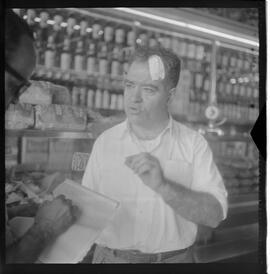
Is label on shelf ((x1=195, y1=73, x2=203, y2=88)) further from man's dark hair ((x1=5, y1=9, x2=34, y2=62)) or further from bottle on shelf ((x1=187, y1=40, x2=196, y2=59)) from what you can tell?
man's dark hair ((x1=5, y1=9, x2=34, y2=62))

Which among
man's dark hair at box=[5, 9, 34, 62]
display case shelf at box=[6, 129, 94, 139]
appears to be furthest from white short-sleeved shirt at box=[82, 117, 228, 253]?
man's dark hair at box=[5, 9, 34, 62]

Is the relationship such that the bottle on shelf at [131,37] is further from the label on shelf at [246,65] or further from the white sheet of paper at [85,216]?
the white sheet of paper at [85,216]

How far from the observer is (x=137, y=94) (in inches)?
79.0

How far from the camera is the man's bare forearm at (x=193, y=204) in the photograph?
2010 millimetres

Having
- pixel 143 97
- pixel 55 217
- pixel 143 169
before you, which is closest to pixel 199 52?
pixel 143 97

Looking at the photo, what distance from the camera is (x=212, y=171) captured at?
207 cm

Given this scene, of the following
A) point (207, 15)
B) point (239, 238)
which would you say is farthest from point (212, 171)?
point (207, 15)

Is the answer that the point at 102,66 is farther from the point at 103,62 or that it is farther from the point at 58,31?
the point at 58,31

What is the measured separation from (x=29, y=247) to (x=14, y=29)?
1276 millimetres

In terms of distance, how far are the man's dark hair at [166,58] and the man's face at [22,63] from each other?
0.58 m

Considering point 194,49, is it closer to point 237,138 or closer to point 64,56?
point 237,138

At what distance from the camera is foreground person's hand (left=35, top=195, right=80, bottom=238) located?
1996 millimetres

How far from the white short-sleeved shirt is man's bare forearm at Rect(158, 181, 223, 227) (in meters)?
0.03
